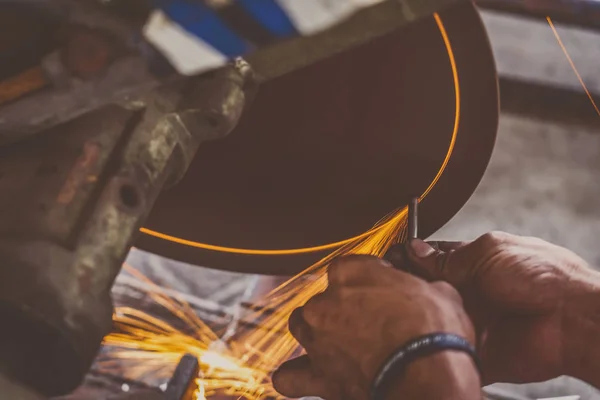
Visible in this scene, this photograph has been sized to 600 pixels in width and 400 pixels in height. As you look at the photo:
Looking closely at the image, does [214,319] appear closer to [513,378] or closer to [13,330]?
[513,378]

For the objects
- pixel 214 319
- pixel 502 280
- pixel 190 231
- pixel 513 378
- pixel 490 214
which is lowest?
pixel 490 214

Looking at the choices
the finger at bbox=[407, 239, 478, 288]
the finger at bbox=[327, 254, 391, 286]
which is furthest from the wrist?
the finger at bbox=[327, 254, 391, 286]

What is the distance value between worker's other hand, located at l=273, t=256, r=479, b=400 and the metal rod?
11cm

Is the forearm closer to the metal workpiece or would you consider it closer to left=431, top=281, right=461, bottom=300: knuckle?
left=431, top=281, right=461, bottom=300: knuckle

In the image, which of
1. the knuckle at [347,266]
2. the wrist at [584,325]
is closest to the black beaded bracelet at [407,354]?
the knuckle at [347,266]

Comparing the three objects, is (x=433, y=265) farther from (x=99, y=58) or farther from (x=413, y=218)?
(x=99, y=58)

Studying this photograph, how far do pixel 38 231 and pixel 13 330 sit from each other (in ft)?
0.25

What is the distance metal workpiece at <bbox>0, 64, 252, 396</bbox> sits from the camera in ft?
1.67

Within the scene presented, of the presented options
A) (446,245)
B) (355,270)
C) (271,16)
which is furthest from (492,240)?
(271,16)

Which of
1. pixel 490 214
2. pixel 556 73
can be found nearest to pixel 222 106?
pixel 490 214

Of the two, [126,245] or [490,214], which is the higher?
[126,245]

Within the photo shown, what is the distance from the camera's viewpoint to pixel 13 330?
1.71 feet

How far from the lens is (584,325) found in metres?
0.79

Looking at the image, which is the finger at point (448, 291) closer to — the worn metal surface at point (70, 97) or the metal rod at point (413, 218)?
the metal rod at point (413, 218)
